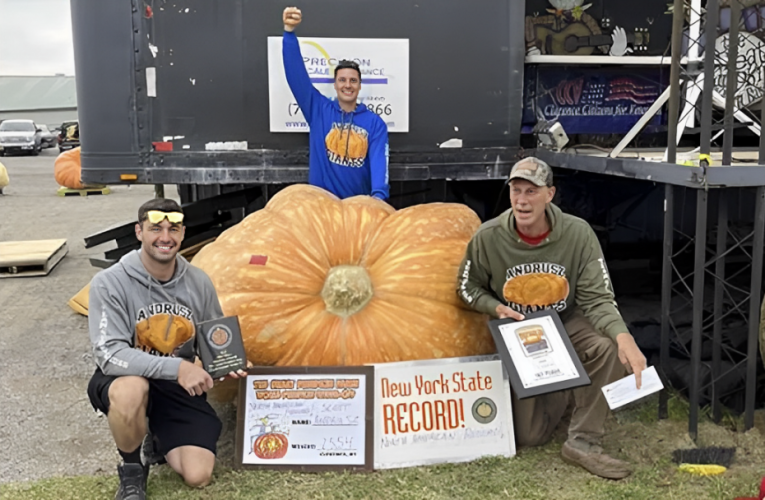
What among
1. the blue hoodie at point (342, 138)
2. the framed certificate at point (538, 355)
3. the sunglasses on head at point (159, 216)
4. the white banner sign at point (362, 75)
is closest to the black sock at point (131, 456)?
the sunglasses on head at point (159, 216)

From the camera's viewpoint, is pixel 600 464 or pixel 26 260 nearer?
pixel 600 464

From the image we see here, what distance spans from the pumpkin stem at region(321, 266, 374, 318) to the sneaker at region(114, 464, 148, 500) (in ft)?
3.81

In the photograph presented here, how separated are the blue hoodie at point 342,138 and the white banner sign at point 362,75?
0.26 metres

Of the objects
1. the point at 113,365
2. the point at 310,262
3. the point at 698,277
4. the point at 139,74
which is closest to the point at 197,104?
the point at 139,74

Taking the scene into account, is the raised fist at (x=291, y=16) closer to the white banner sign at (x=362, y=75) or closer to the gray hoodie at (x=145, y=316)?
the white banner sign at (x=362, y=75)

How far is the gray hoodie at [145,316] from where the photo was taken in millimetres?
3152

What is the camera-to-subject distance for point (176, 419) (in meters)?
3.39

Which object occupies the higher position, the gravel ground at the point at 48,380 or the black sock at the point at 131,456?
the black sock at the point at 131,456

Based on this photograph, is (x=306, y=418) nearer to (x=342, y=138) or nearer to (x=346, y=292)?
(x=346, y=292)

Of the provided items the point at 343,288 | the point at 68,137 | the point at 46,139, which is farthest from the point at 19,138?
the point at 343,288

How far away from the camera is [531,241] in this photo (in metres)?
3.66

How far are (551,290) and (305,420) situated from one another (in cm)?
129

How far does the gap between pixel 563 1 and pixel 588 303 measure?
3.04m

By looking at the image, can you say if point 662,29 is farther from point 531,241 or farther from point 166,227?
point 166,227
